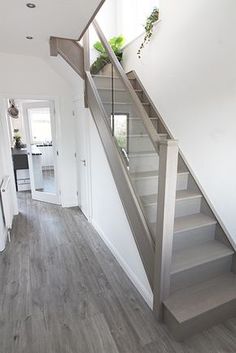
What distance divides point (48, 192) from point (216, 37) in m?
3.93

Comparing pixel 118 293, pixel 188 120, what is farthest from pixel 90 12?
pixel 118 293

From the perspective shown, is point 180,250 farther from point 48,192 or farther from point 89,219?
point 48,192

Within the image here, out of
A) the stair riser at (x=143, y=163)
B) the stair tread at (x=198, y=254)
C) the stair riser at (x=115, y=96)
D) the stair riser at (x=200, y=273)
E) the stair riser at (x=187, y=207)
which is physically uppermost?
the stair riser at (x=115, y=96)

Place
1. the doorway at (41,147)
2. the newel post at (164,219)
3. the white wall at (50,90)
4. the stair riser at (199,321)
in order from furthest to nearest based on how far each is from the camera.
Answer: the doorway at (41,147), the white wall at (50,90), the stair riser at (199,321), the newel post at (164,219)

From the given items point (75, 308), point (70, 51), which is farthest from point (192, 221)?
point (70, 51)

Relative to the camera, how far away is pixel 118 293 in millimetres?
2209

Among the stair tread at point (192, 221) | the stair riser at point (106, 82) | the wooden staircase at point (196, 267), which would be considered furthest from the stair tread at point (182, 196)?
the stair riser at point (106, 82)

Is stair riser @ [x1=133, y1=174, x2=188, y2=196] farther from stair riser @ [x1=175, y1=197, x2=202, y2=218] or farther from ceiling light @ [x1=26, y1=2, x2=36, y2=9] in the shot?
ceiling light @ [x1=26, y1=2, x2=36, y2=9]

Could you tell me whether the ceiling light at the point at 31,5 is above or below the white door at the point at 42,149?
above

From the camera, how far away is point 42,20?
2375mm

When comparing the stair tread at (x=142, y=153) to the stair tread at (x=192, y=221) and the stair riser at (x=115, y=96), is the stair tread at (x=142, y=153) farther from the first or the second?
the stair tread at (x=192, y=221)

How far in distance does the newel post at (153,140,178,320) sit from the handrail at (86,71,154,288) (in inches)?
5.0

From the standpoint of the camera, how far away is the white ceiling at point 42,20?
2.06 m

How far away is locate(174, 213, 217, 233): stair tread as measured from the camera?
228cm
